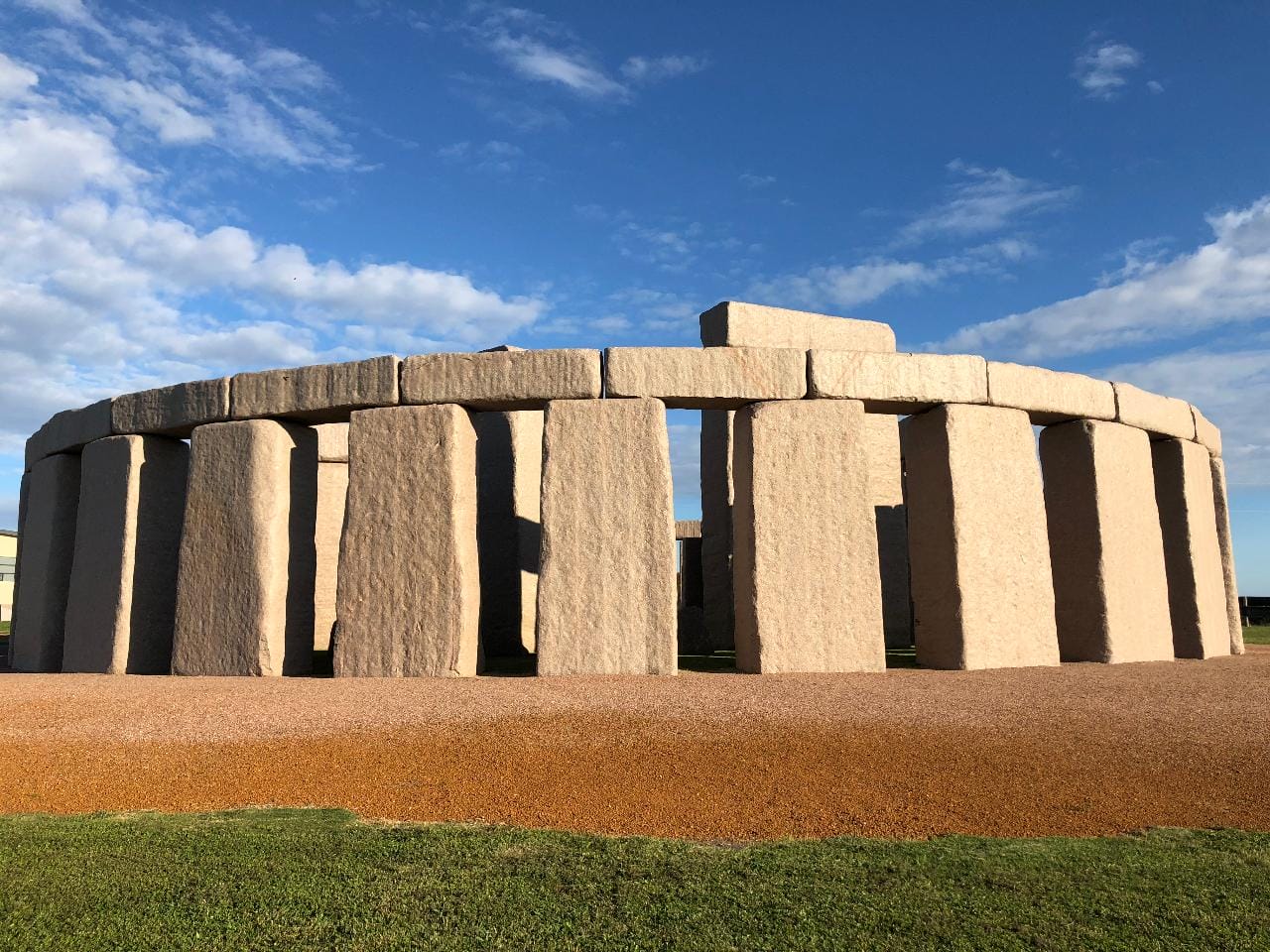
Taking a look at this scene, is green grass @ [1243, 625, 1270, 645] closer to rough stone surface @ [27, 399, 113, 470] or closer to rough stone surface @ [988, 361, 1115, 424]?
rough stone surface @ [988, 361, 1115, 424]

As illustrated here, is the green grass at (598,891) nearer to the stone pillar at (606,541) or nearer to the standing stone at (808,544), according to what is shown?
the stone pillar at (606,541)

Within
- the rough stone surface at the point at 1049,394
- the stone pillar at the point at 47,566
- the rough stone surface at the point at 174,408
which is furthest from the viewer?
the stone pillar at the point at 47,566

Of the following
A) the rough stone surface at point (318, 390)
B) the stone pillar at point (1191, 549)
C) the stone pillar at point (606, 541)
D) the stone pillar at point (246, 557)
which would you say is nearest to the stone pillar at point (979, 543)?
the stone pillar at point (606, 541)

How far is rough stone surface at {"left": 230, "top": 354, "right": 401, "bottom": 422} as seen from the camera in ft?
29.3

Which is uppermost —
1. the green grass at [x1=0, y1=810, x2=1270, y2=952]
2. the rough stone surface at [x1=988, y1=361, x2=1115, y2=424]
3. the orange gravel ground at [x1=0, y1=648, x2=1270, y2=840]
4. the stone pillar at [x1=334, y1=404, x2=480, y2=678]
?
the rough stone surface at [x1=988, y1=361, x2=1115, y2=424]

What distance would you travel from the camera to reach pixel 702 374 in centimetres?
858

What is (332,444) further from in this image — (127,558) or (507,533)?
(127,558)

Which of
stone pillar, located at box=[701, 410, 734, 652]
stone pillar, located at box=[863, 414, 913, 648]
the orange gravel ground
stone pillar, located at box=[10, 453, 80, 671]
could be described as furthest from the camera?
stone pillar, located at box=[863, 414, 913, 648]

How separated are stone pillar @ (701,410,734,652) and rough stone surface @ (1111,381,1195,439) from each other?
5.42 m

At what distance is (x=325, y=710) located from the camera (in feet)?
21.2

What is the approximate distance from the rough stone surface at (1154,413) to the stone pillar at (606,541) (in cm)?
548

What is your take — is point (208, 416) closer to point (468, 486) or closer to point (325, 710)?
point (468, 486)

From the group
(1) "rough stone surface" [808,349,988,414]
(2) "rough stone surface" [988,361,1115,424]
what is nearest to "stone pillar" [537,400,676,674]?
(1) "rough stone surface" [808,349,988,414]

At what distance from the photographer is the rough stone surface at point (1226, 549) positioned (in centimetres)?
1189
